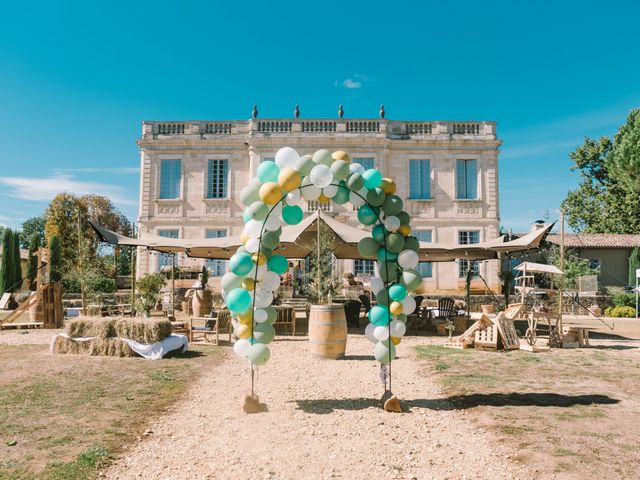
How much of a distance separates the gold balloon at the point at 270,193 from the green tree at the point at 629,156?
23.0m

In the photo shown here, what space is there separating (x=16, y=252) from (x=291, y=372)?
72.1 ft

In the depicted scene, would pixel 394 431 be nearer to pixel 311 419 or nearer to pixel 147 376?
pixel 311 419

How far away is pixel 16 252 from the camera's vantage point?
76.4 ft

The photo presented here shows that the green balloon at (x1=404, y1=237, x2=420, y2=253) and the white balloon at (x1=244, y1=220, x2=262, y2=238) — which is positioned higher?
the white balloon at (x1=244, y1=220, x2=262, y2=238)

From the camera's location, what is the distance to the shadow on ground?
5082 mm

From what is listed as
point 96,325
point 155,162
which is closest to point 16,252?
point 155,162

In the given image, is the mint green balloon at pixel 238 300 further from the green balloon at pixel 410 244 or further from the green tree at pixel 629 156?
the green tree at pixel 629 156

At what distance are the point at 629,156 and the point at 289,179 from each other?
23436 millimetres

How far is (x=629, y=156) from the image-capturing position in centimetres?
2256

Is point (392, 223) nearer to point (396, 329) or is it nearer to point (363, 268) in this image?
point (396, 329)

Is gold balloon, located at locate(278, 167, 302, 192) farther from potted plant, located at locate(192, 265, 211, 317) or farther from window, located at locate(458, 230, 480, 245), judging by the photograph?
window, located at locate(458, 230, 480, 245)

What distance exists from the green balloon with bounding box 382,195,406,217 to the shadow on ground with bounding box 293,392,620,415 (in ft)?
7.03

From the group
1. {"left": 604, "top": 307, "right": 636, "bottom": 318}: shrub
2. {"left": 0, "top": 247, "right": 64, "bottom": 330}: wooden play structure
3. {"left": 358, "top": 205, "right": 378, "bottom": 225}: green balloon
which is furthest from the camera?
{"left": 604, "top": 307, "right": 636, "bottom": 318}: shrub

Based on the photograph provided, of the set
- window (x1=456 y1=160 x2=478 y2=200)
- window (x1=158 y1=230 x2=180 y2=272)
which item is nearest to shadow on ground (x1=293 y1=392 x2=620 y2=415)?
window (x1=456 y1=160 x2=478 y2=200)
